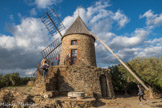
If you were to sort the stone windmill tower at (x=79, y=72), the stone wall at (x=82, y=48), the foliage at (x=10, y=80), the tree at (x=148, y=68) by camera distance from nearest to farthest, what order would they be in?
the stone windmill tower at (x=79, y=72) < the stone wall at (x=82, y=48) < the tree at (x=148, y=68) < the foliage at (x=10, y=80)

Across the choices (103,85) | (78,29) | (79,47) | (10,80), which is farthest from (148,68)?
(10,80)

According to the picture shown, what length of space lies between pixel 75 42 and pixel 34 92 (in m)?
8.09

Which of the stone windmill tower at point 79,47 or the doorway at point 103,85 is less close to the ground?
the stone windmill tower at point 79,47

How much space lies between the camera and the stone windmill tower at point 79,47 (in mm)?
14406

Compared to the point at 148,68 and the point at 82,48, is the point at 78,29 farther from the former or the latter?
the point at 148,68

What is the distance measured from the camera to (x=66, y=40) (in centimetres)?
1574

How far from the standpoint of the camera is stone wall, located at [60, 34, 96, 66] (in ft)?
47.1

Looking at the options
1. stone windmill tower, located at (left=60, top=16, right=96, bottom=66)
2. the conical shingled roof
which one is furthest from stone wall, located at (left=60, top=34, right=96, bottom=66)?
the conical shingled roof

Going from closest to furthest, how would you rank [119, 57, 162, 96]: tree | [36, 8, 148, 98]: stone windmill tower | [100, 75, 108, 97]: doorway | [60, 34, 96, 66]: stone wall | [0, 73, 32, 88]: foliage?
[36, 8, 148, 98]: stone windmill tower → [100, 75, 108, 97]: doorway → [60, 34, 96, 66]: stone wall → [119, 57, 162, 96]: tree → [0, 73, 32, 88]: foliage

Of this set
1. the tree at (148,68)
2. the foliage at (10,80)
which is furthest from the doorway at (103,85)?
the foliage at (10,80)

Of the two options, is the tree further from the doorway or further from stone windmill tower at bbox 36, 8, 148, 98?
the doorway

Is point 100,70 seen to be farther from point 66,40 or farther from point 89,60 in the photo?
point 66,40

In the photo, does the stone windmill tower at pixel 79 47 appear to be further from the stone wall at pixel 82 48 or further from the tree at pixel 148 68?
the tree at pixel 148 68

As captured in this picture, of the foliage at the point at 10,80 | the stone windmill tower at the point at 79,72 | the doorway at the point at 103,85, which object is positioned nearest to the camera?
the stone windmill tower at the point at 79,72
